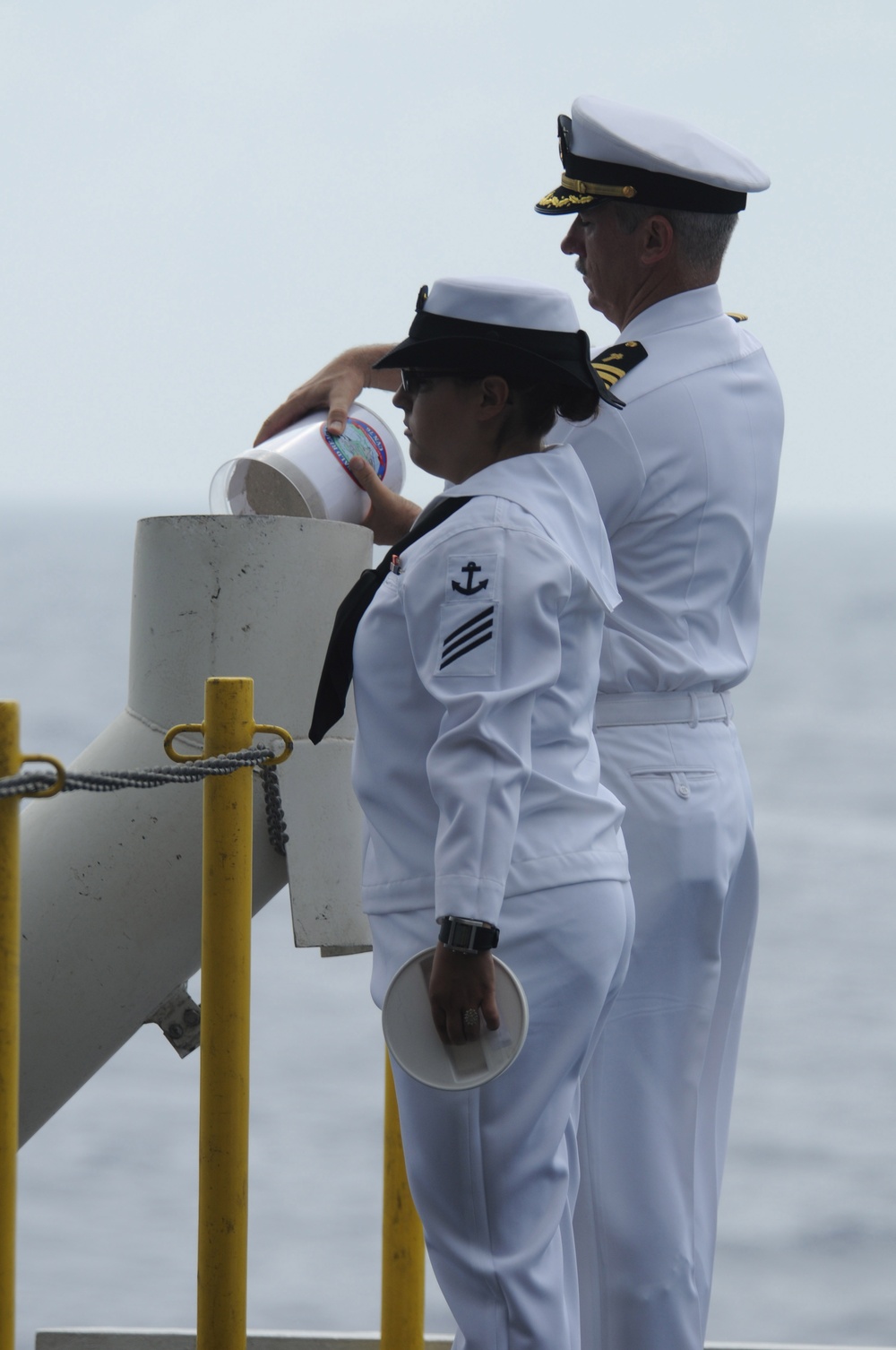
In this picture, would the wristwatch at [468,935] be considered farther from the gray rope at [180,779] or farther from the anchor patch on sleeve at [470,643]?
the gray rope at [180,779]

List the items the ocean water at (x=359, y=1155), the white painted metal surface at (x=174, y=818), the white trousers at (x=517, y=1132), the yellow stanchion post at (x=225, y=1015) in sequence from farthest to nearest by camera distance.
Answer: the ocean water at (x=359, y=1155)
the white painted metal surface at (x=174, y=818)
the yellow stanchion post at (x=225, y=1015)
the white trousers at (x=517, y=1132)

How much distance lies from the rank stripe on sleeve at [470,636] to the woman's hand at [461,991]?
0.26m

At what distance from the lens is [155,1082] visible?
774 centimetres

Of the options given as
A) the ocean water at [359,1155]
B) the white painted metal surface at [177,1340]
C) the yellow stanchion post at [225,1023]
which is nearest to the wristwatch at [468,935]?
the yellow stanchion post at [225,1023]

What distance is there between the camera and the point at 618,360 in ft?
6.29

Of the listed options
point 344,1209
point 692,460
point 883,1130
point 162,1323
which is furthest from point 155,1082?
point 692,460

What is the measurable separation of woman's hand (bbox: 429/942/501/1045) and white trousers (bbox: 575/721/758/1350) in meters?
0.43

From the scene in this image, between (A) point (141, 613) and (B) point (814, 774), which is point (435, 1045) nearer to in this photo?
(A) point (141, 613)

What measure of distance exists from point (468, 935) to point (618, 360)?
2.60 ft

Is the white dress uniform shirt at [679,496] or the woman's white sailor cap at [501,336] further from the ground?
the woman's white sailor cap at [501,336]

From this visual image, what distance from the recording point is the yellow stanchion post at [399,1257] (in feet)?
7.15

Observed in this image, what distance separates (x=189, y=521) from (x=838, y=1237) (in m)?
4.62

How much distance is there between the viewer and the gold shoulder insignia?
189cm

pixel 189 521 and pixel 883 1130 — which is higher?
pixel 189 521
